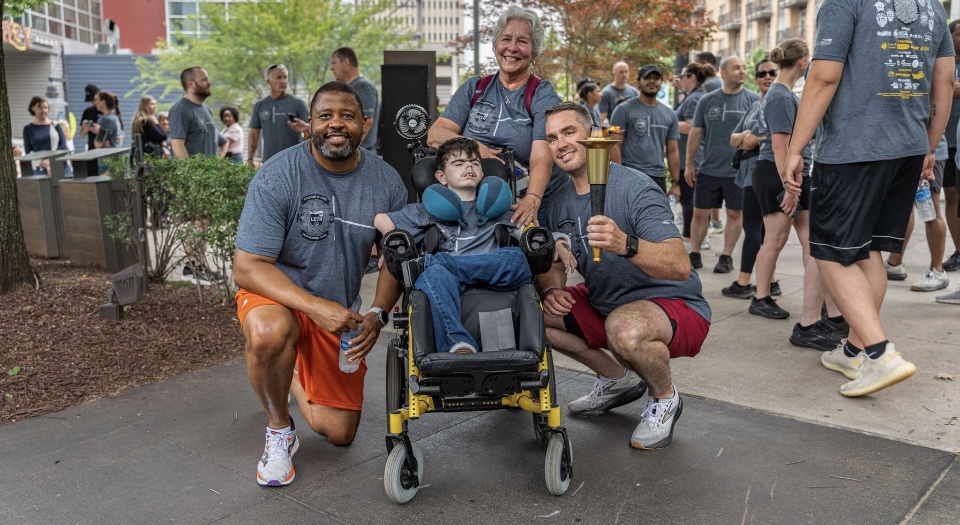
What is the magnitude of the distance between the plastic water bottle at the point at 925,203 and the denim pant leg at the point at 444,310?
182 inches

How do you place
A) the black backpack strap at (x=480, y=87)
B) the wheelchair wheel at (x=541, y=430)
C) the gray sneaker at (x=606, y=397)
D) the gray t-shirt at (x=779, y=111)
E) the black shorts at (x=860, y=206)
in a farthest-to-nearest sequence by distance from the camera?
the gray t-shirt at (x=779, y=111) < the black backpack strap at (x=480, y=87) < the black shorts at (x=860, y=206) < the gray sneaker at (x=606, y=397) < the wheelchair wheel at (x=541, y=430)

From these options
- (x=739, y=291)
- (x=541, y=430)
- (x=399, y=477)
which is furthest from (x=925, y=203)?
(x=399, y=477)

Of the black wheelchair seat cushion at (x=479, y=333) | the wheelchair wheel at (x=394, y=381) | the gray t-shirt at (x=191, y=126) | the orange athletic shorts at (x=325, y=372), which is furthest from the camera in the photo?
the gray t-shirt at (x=191, y=126)

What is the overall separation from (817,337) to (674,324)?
1932 millimetres

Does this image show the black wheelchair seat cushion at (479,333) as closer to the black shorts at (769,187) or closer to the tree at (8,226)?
the black shorts at (769,187)

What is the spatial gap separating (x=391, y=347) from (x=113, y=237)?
4385mm

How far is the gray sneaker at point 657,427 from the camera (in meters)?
3.61

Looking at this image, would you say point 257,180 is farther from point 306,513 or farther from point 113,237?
point 113,237

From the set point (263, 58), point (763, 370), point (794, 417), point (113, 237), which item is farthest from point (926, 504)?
point (263, 58)

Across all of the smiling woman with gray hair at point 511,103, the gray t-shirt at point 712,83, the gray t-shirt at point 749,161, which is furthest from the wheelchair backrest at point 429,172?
the gray t-shirt at point 712,83

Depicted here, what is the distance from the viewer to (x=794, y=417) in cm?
396

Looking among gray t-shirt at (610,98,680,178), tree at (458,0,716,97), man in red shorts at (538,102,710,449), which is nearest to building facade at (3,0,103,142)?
tree at (458,0,716,97)

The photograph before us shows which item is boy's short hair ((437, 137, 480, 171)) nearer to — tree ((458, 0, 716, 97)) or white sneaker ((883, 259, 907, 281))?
white sneaker ((883, 259, 907, 281))

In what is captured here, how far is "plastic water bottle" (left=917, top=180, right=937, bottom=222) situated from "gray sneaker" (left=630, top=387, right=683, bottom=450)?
12.4 feet
